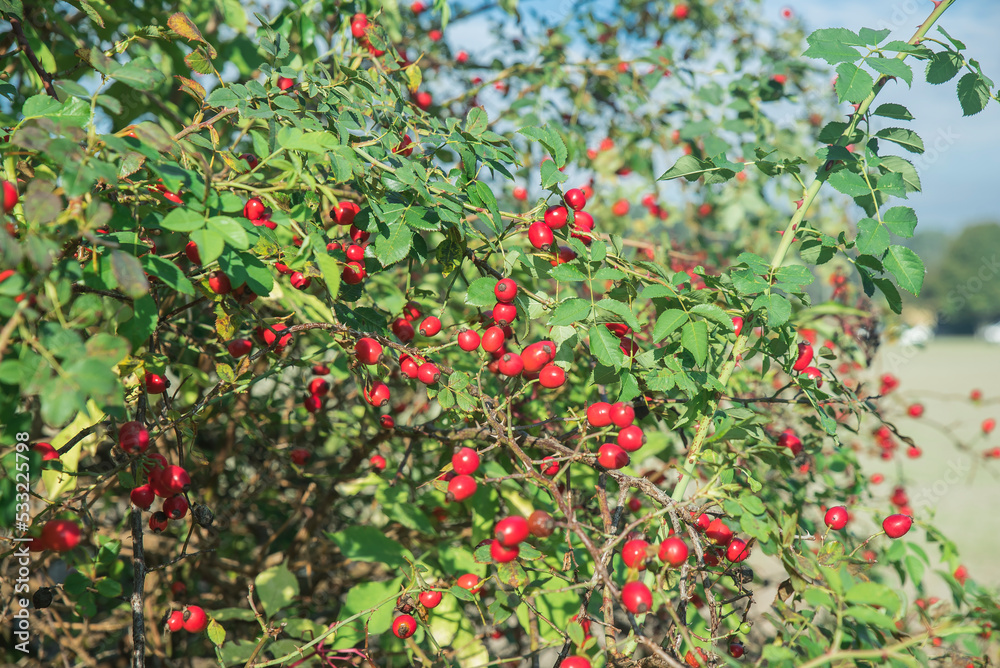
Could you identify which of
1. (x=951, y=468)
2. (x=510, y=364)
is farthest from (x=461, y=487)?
(x=951, y=468)

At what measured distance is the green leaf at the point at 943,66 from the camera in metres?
1.36

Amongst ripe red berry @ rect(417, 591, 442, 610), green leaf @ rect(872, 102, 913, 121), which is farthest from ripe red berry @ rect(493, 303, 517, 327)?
green leaf @ rect(872, 102, 913, 121)

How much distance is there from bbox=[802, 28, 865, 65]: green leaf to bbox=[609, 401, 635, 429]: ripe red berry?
89 cm

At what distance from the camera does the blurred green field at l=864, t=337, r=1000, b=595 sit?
12.2 feet

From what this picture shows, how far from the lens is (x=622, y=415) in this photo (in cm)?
135

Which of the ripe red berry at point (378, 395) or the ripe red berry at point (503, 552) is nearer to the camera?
the ripe red berry at point (503, 552)

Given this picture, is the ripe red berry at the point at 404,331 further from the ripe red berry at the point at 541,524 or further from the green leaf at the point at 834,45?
the green leaf at the point at 834,45

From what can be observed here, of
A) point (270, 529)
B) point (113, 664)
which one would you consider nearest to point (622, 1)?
point (270, 529)

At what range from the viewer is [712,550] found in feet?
4.42

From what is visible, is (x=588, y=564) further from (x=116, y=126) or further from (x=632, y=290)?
(x=116, y=126)

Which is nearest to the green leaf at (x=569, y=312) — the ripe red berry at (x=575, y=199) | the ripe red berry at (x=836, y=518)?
the ripe red berry at (x=575, y=199)

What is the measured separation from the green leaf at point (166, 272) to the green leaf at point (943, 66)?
1.68m

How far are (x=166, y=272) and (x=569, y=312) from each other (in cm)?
81

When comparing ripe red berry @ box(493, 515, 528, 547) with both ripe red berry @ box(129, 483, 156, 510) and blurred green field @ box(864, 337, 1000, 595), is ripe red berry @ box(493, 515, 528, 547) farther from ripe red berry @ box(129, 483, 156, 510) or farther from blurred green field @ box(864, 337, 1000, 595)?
blurred green field @ box(864, 337, 1000, 595)
